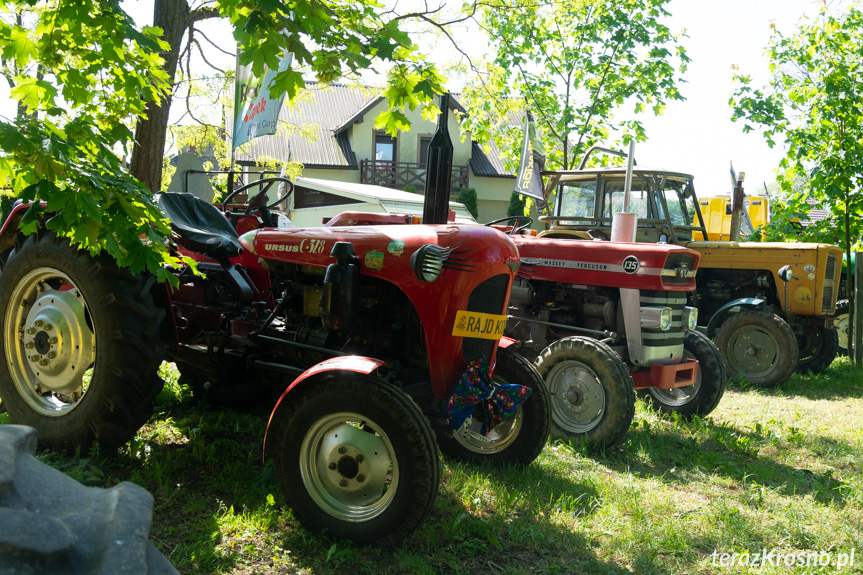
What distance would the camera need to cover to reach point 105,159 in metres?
3.03

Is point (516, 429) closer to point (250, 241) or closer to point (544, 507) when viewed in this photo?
point (544, 507)

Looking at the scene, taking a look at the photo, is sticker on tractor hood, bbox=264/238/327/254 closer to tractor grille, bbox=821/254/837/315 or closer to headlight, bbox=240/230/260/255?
headlight, bbox=240/230/260/255

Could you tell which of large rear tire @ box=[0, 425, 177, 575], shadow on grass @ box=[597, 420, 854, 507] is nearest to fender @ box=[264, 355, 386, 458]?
large rear tire @ box=[0, 425, 177, 575]

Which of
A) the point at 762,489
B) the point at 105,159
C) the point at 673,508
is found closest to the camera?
the point at 105,159

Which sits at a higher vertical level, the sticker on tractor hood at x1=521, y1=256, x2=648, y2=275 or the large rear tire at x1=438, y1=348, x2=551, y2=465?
the sticker on tractor hood at x1=521, y1=256, x2=648, y2=275

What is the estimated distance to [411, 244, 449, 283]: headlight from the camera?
292cm

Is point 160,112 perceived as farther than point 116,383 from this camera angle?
Yes

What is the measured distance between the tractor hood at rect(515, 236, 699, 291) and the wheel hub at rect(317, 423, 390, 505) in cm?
303

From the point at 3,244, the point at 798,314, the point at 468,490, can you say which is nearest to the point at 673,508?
the point at 468,490

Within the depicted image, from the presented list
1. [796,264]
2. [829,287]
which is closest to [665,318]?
[796,264]

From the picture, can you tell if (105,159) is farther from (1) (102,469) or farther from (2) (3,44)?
(1) (102,469)

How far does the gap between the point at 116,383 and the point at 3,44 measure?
185cm

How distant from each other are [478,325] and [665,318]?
2.49m

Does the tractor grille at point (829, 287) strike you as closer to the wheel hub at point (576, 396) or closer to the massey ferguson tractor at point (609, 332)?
the massey ferguson tractor at point (609, 332)
